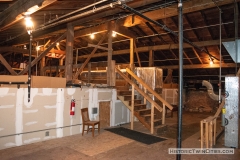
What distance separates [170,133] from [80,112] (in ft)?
9.71

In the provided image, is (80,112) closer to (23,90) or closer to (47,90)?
(47,90)

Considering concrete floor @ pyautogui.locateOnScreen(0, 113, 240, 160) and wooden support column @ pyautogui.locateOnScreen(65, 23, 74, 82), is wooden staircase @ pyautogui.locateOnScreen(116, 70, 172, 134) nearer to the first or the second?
concrete floor @ pyautogui.locateOnScreen(0, 113, 240, 160)

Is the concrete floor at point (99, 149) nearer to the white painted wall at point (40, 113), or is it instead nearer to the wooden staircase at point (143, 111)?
the white painted wall at point (40, 113)

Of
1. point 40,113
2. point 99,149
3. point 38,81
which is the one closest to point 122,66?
point 38,81

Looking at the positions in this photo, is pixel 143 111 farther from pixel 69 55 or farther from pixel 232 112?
pixel 69 55

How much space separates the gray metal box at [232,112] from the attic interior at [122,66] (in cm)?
2

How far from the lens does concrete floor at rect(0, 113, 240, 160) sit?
368 cm

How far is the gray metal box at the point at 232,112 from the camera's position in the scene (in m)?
4.31

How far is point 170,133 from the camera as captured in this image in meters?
5.75

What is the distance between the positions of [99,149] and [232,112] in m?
3.35

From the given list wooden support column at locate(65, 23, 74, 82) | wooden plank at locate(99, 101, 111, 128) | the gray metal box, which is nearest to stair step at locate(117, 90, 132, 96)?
wooden plank at locate(99, 101, 111, 128)

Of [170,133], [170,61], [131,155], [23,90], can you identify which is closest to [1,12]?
[23,90]

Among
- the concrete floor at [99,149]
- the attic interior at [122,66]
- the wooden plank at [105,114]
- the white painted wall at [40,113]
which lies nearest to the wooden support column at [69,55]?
the attic interior at [122,66]

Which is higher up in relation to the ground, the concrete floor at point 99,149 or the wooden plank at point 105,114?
the wooden plank at point 105,114
